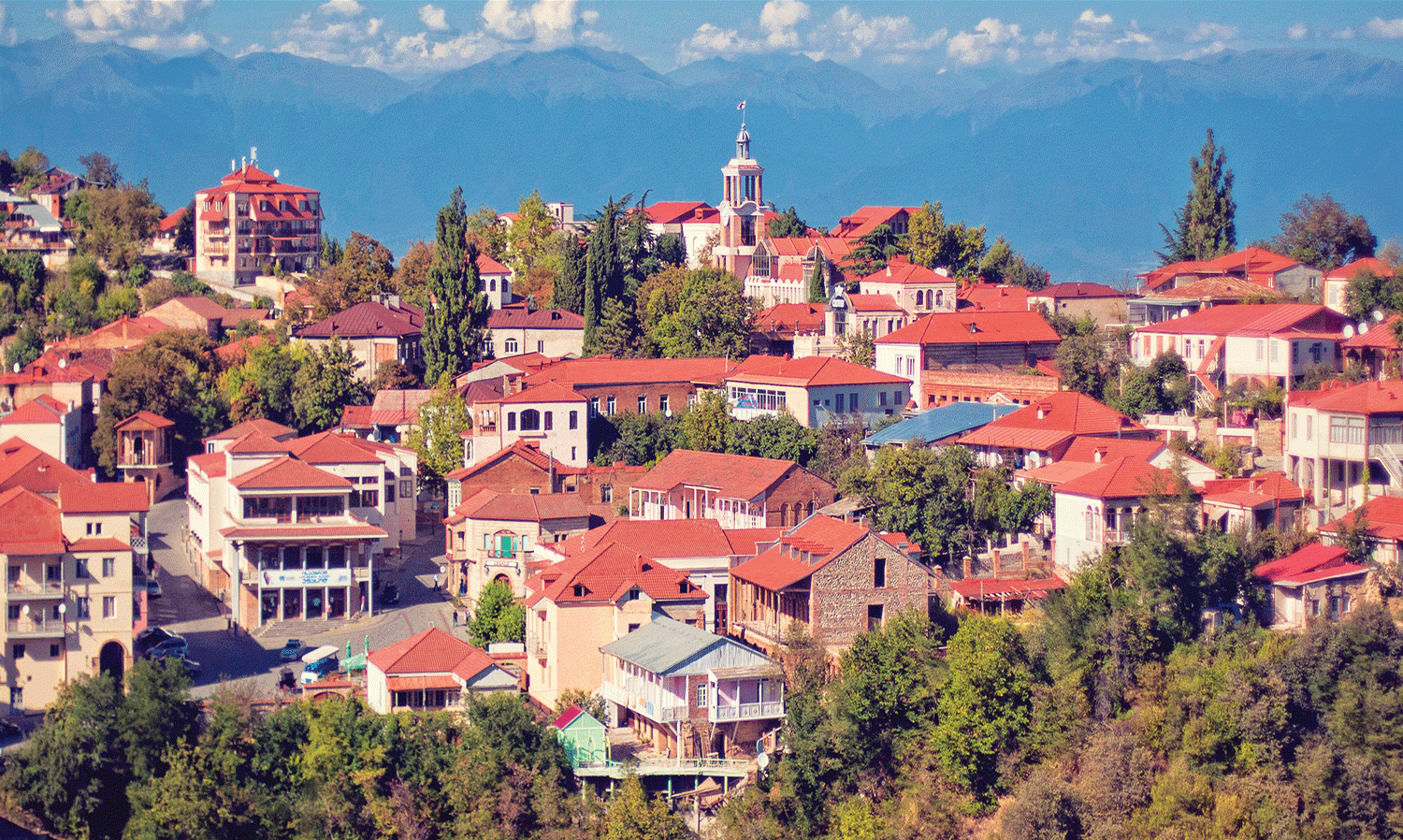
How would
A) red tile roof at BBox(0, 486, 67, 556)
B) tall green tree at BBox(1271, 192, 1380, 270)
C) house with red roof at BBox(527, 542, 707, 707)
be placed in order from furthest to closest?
tall green tree at BBox(1271, 192, 1380, 270), red tile roof at BBox(0, 486, 67, 556), house with red roof at BBox(527, 542, 707, 707)

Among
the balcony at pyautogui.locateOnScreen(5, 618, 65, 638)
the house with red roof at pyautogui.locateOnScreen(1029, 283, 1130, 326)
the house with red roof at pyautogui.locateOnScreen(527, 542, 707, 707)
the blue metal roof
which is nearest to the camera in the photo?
the house with red roof at pyautogui.locateOnScreen(527, 542, 707, 707)

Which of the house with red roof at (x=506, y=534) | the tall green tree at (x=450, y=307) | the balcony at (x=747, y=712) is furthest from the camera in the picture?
the tall green tree at (x=450, y=307)

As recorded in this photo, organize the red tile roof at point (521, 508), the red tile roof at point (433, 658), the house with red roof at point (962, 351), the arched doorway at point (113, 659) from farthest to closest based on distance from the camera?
the house with red roof at point (962, 351)
the red tile roof at point (521, 508)
the arched doorway at point (113, 659)
the red tile roof at point (433, 658)

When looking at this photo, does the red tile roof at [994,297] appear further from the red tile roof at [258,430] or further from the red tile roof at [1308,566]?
the red tile roof at [258,430]

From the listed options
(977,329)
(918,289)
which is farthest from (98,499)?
(918,289)

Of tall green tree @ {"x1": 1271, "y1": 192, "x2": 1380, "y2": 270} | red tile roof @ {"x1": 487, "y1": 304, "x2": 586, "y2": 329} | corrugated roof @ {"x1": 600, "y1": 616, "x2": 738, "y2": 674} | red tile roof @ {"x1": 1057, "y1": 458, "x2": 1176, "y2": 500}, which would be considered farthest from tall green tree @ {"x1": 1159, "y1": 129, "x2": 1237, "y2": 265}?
corrugated roof @ {"x1": 600, "y1": 616, "x2": 738, "y2": 674}

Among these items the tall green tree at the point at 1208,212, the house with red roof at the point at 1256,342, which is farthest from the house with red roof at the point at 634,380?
the tall green tree at the point at 1208,212

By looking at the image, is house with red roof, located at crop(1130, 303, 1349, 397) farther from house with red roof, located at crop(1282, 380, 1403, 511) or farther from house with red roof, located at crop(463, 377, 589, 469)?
house with red roof, located at crop(463, 377, 589, 469)

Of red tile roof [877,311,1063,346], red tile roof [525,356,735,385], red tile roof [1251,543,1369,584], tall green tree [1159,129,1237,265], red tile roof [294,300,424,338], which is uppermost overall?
tall green tree [1159,129,1237,265]
